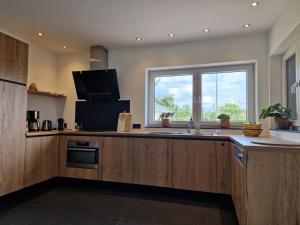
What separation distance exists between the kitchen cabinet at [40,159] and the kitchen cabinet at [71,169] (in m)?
0.08

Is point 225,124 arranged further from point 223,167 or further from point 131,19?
point 131,19

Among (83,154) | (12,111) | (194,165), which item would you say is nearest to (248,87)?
(194,165)

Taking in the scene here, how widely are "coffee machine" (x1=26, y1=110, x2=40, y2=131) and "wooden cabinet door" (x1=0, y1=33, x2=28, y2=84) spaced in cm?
79

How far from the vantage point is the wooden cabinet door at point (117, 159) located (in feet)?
9.99

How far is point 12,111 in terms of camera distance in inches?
102

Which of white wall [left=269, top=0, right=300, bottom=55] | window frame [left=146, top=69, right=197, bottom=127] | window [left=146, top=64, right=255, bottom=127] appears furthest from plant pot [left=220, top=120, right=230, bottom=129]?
white wall [left=269, top=0, right=300, bottom=55]

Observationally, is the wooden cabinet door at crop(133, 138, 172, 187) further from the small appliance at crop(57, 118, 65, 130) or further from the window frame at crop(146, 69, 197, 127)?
the small appliance at crop(57, 118, 65, 130)

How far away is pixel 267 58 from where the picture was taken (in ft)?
9.92

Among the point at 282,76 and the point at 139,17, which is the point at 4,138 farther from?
the point at 282,76

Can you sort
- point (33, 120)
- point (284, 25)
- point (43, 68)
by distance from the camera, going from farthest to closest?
point (43, 68) → point (33, 120) → point (284, 25)

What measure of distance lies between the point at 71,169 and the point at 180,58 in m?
2.43

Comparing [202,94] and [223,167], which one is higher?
[202,94]

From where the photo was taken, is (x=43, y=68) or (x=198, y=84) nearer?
(x=198, y=84)

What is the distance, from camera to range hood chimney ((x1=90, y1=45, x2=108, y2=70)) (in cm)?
358
